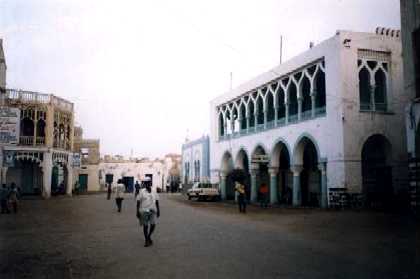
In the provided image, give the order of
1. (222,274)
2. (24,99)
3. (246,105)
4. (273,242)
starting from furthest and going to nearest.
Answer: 1. (24,99)
2. (246,105)
3. (273,242)
4. (222,274)

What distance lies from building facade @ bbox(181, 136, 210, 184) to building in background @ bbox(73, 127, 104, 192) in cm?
1239

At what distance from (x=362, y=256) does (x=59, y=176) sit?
41.6 metres

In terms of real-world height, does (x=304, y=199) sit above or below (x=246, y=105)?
below

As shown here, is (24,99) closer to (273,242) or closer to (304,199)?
(304,199)

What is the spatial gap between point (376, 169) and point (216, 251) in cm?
1605

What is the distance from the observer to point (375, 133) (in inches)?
830

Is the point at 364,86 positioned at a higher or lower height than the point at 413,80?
higher

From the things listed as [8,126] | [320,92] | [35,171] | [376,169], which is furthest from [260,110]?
[8,126]

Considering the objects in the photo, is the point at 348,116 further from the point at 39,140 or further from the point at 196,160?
the point at 196,160

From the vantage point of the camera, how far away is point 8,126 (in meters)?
8.18

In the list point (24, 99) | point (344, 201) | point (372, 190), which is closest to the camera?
point (344, 201)

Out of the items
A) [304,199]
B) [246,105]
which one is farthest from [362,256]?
[246,105]

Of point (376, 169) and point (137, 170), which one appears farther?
point (137, 170)

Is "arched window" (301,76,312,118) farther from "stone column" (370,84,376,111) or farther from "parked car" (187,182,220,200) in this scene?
"parked car" (187,182,220,200)
